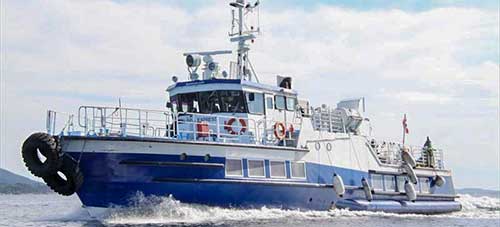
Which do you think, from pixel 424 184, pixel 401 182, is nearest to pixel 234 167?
pixel 401 182

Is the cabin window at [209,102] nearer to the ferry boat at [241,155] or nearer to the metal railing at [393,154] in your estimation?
the ferry boat at [241,155]

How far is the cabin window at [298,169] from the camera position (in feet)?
77.5

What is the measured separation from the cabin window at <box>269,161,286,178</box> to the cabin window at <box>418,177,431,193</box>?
9.47m

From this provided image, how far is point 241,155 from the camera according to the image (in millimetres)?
22000

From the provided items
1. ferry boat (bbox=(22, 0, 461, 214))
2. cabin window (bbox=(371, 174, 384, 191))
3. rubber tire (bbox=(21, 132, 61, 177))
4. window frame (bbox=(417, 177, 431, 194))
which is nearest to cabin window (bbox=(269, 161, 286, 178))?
ferry boat (bbox=(22, 0, 461, 214))

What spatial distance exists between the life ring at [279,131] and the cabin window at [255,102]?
133cm

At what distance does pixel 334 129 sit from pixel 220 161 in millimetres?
7853

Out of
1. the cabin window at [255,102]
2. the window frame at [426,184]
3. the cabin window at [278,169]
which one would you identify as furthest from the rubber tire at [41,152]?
the window frame at [426,184]

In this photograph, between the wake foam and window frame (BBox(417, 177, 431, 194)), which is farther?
window frame (BBox(417, 177, 431, 194))

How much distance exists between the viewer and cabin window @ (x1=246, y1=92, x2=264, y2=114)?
24.4m

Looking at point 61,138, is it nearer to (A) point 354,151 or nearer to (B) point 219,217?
(B) point 219,217

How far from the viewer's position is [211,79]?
24.4 m

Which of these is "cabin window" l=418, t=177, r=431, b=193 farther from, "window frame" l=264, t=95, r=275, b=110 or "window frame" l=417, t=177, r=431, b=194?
"window frame" l=264, t=95, r=275, b=110

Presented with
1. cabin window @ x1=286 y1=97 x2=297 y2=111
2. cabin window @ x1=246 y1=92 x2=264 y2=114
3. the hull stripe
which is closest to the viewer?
the hull stripe
